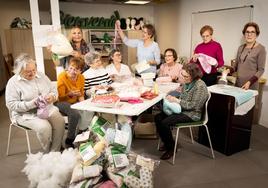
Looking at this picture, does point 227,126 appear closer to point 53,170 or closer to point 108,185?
point 108,185

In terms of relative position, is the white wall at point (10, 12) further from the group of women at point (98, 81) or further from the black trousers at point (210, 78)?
the black trousers at point (210, 78)

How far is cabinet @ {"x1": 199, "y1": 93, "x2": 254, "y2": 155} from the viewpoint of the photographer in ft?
8.52

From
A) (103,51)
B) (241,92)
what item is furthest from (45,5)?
(241,92)

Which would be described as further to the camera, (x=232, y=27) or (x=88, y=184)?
(x=232, y=27)

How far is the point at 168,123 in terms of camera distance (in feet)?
8.14

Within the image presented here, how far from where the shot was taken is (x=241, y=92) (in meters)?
2.63

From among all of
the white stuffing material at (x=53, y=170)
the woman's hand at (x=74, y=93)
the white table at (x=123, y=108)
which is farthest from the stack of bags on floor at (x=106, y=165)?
the woman's hand at (x=74, y=93)

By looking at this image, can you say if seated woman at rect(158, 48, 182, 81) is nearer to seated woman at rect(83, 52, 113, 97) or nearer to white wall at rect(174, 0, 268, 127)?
seated woman at rect(83, 52, 113, 97)

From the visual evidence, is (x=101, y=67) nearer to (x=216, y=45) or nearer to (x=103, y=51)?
(x=216, y=45)

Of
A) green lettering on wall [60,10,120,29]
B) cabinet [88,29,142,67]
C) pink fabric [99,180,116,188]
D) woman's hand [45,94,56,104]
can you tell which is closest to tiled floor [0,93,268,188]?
pink fabric [99,180,116,188]

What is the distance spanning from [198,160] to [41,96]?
170 centimetres

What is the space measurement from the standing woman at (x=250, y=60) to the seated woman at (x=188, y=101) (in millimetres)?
691

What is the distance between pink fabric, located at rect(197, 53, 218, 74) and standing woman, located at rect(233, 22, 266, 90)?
32 centimetres

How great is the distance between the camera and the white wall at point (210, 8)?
338cm
